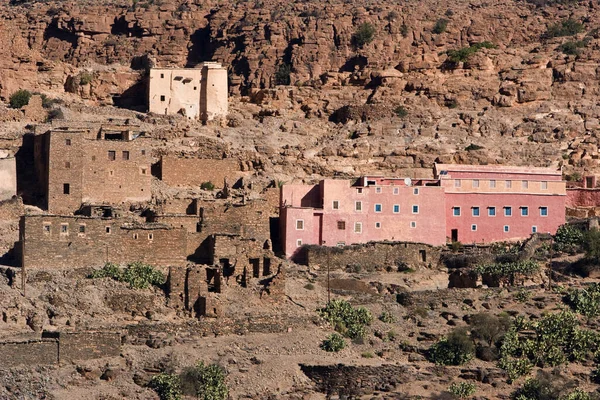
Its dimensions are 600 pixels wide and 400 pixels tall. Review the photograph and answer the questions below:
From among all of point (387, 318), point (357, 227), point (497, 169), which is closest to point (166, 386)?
point (387, 318)

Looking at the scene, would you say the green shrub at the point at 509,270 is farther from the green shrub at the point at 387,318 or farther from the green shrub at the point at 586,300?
the green shrub at the point at 387,318

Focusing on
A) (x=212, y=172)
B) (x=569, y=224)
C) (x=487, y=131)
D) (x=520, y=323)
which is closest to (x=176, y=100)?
(x=212, y=172)

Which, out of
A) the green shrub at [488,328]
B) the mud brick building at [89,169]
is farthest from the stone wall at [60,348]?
the mud brick building at [89,169]

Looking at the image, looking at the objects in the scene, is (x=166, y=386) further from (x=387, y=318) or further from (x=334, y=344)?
(x=387, y=318)

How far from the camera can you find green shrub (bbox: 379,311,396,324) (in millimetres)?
57125

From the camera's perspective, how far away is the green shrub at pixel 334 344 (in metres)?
54.2

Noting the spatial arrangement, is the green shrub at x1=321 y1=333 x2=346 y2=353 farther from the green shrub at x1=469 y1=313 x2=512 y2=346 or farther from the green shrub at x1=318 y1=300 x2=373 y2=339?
the green shrub at x1=469 y1=313 x2=512 y2=346

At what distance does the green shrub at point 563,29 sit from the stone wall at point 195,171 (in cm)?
2458

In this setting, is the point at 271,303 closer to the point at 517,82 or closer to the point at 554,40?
the point at 517,82

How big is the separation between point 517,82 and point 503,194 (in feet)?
46.6

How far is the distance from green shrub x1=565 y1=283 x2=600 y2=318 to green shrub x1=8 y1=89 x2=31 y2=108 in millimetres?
26111

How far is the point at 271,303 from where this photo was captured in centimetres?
5631

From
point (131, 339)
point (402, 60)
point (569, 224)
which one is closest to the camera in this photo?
point (131, 339)

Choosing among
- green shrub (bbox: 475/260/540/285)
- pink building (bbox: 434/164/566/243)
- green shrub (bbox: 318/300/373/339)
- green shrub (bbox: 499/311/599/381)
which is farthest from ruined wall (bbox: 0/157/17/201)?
green shrub (bbox: 499/311/599/381)
